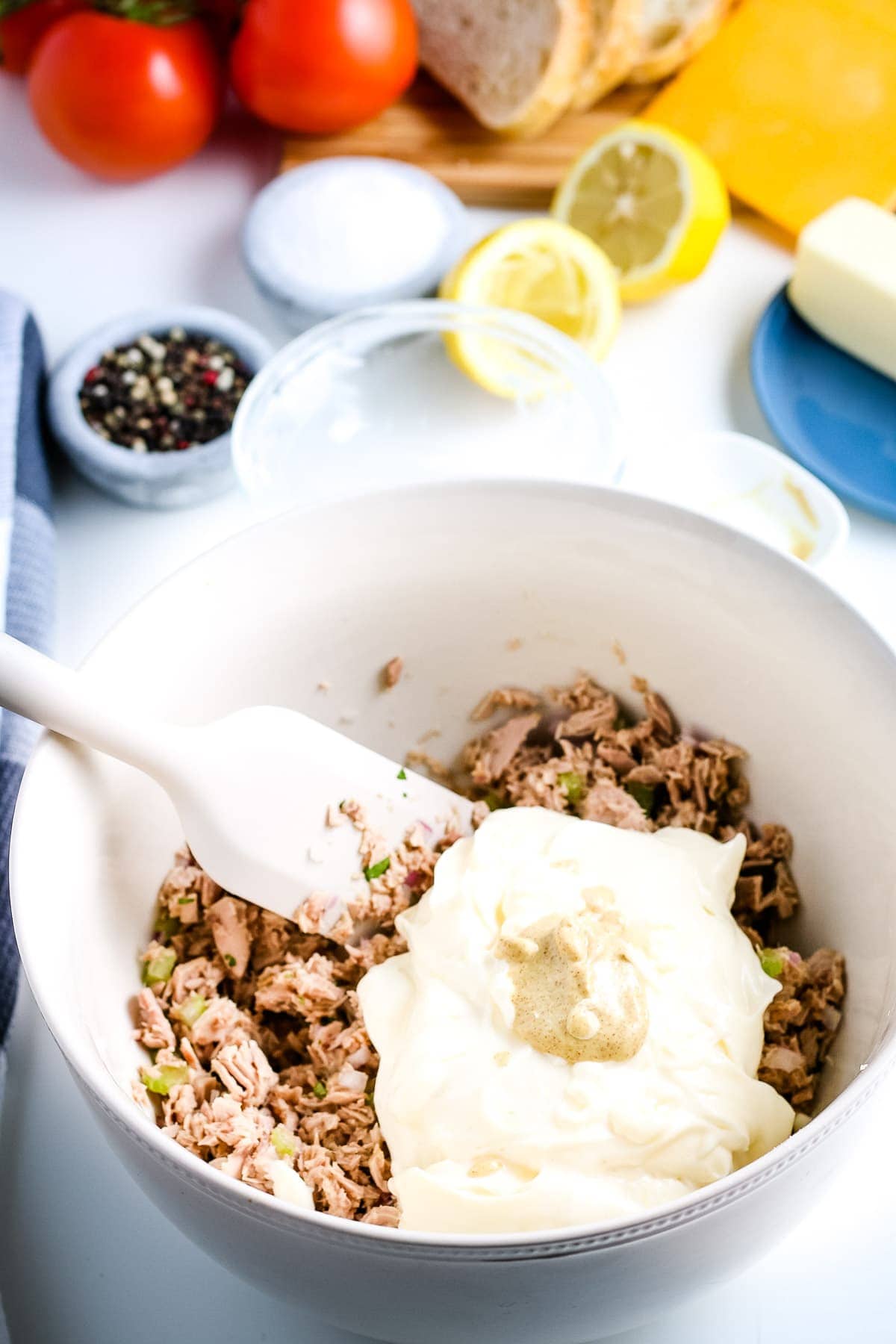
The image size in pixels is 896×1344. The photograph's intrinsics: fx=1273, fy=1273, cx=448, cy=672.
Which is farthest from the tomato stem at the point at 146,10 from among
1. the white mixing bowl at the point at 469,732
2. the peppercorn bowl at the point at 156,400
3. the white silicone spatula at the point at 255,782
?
the white silicone spatula at the point at 255,782

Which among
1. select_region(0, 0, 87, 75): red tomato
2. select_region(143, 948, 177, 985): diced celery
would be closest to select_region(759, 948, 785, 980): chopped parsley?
select_region(143, 948, 177, 985): diced celery

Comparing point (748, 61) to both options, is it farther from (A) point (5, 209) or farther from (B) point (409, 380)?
(A) point (5, 209)

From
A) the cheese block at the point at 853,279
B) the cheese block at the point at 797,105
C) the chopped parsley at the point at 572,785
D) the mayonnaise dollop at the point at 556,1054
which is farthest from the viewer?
the cheese block at the point at 797,105

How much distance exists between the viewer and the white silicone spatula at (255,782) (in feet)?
3.37

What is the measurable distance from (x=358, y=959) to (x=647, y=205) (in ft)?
4.11

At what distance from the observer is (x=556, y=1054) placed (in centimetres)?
104

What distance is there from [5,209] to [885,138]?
4.73 feet

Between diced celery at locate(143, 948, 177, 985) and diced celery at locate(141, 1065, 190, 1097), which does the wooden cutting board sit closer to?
diced celery at locate(143, 948, 177, 985)

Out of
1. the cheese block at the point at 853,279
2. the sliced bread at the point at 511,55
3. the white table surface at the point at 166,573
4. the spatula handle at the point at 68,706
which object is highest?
the cheese block at the point at 853,279

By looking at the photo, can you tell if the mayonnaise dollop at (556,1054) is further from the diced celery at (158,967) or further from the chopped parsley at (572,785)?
the diced celery at (158,967)

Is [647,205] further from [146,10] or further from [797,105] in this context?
[146,10]

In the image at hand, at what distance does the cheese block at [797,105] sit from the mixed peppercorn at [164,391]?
0.89 metres

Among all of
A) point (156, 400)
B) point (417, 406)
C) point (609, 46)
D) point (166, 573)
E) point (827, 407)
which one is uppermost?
point (609, 46)

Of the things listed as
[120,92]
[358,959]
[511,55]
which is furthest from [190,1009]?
[511,55]
